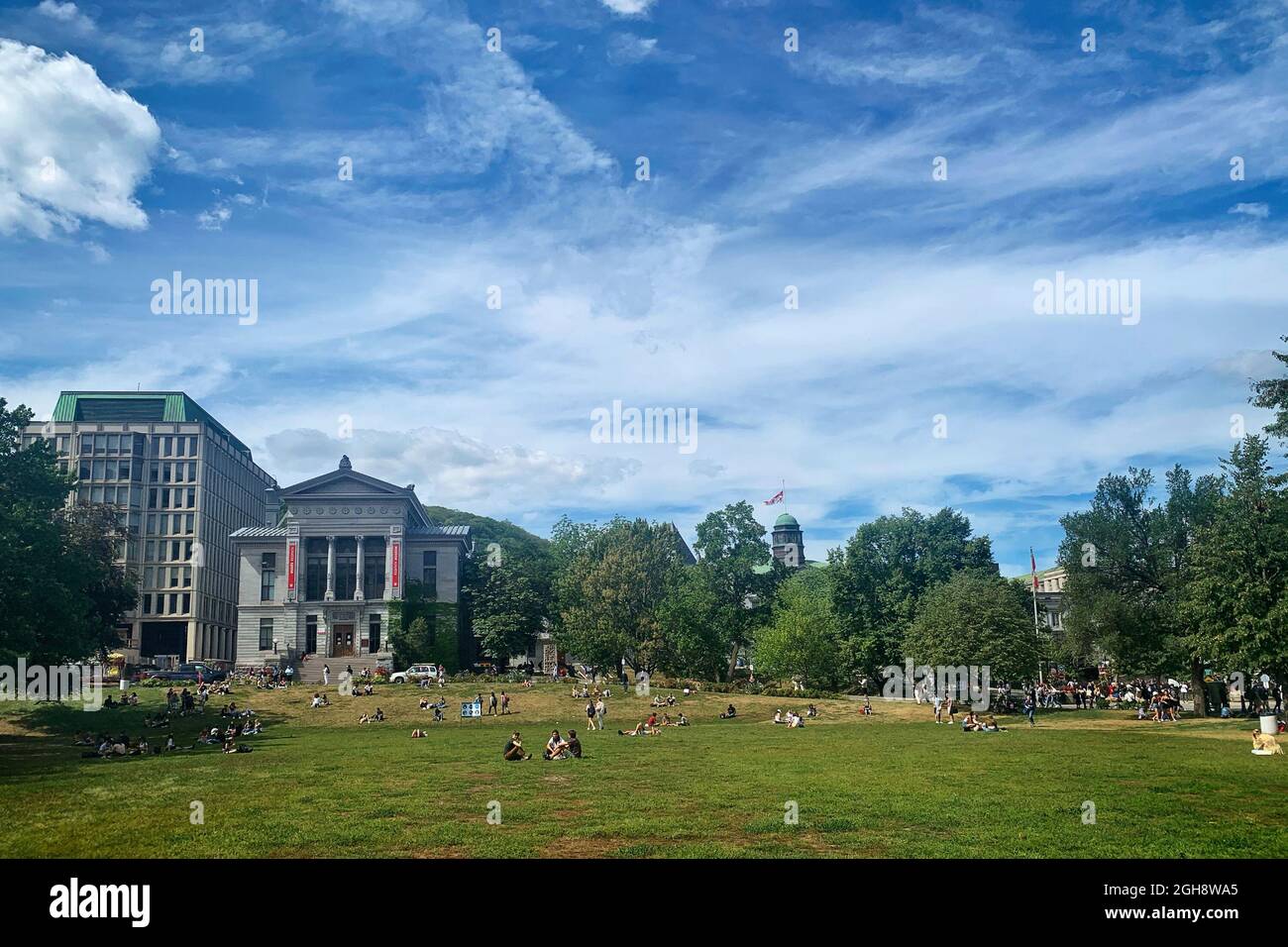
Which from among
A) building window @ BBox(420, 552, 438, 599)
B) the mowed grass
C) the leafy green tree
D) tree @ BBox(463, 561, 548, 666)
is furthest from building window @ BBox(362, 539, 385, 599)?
the mowed grass

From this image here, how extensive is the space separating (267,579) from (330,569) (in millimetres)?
8834

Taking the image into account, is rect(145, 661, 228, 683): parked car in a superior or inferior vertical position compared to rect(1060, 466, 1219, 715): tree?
inferior

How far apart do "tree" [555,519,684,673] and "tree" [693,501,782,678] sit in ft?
12.1

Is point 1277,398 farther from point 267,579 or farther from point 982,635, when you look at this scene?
point 267,579

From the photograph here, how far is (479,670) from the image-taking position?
92938 millimetres

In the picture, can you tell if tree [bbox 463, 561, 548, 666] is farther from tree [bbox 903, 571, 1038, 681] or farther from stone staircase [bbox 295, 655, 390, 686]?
tree [bbox 903, 571, 1038, 681]

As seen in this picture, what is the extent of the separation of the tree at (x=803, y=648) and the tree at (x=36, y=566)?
4689 cm

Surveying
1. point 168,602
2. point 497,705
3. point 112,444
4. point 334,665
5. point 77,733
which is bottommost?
point 497,705

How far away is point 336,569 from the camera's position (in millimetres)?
96875

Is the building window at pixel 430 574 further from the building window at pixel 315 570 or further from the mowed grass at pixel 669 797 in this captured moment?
the mowed grass at pixel 669 797

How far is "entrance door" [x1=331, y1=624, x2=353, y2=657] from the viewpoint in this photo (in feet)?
309

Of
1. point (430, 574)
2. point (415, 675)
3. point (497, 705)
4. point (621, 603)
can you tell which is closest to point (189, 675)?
point (415, 675)
